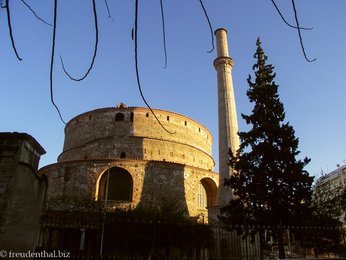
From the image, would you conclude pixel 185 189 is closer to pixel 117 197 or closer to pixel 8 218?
pixel 117 197

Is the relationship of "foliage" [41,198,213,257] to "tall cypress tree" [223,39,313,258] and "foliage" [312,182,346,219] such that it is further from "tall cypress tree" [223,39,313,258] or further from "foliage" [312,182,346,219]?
"foliage" [312,182,346,219]

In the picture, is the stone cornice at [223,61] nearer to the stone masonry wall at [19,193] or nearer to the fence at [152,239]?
the fence at [152,239]

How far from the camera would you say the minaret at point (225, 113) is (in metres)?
18.2

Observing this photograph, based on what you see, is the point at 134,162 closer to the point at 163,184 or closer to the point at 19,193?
the point at 163,184

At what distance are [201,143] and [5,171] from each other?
78.6 ft

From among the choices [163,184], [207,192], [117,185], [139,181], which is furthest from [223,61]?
[117,185]

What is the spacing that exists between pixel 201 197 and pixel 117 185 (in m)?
5.72

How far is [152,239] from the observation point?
10492 mm

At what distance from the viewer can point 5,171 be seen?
178 inches

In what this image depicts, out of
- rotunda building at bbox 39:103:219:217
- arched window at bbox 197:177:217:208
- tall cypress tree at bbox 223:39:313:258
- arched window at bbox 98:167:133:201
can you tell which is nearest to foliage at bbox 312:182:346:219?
tall cypress tree at bbox 223:39:313:258

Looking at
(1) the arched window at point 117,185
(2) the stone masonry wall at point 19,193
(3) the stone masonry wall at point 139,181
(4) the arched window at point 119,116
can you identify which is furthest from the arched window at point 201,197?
(2) the stone masonry wall at point 19,193

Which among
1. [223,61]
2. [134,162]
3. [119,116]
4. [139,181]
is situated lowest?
[139,181]

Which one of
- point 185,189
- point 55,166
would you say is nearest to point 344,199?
point 185,189

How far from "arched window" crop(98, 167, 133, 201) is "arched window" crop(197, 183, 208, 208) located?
4718 mm
